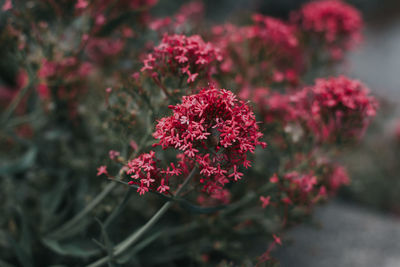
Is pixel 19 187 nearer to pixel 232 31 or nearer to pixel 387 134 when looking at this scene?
pixel 232 31

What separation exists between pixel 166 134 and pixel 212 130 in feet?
0.64

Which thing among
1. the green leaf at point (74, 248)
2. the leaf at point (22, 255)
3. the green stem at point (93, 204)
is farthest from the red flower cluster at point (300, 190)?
the leaf at point (22, 255)

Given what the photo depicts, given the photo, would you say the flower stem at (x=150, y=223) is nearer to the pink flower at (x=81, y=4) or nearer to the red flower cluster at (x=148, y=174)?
the red flower cluster at (x=148, y=174)

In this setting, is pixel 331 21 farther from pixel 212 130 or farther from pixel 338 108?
pixel 212 130

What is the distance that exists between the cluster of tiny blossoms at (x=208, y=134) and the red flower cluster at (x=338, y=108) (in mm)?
785

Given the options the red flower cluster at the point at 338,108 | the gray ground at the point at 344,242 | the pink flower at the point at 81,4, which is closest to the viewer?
the red flower cluster at the point at 338,108

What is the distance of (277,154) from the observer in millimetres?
2363

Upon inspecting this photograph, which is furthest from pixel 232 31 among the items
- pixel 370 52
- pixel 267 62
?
pixel 370 52

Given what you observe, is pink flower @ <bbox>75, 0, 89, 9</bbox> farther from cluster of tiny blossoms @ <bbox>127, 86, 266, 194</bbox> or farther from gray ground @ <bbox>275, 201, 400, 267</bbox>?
gray ground @ <bbox>275, 201, 400, 267</bbox>

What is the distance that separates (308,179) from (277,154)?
54 cm

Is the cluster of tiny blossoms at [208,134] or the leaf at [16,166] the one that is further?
the leaf at [16,166]

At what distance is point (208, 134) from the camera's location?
1.22 m

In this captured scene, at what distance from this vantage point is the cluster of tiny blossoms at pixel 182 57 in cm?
152

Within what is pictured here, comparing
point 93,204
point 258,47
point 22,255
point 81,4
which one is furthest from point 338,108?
point 22,255
